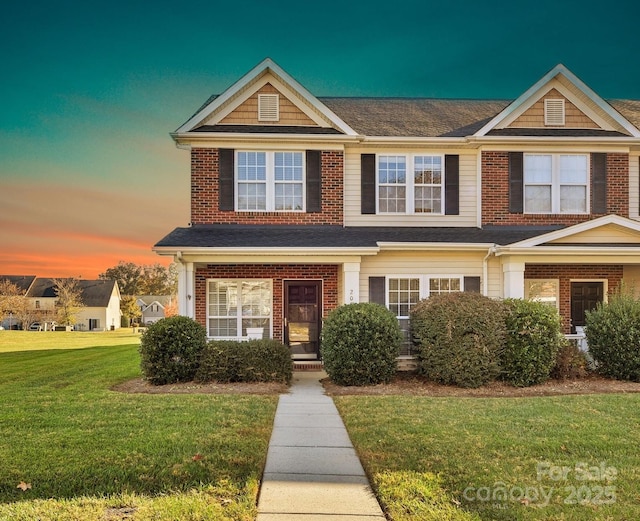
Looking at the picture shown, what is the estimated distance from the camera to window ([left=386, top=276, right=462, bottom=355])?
13391 mm

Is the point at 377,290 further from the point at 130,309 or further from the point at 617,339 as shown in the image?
the point at 130,309

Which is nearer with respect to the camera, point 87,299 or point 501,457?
point 501,457

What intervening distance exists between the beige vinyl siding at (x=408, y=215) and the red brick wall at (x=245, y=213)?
1.07 feet

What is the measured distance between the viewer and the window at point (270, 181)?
13742 mm

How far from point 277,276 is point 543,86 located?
9.18 meters

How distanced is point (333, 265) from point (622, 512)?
1005cm

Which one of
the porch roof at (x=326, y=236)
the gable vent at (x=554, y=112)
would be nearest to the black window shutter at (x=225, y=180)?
the porch roof at (x=326, y=236)

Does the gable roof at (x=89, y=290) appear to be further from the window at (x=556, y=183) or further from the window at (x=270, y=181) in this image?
the window at (x=556, y=183)

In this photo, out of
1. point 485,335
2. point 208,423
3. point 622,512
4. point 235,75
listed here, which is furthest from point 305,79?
point 622,512

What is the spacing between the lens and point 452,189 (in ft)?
47.1

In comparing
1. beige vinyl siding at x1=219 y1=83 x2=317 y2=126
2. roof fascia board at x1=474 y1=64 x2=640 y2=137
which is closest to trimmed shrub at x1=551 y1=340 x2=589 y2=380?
roof fascia board at x1=474 y1=64 x2=640 y2=137

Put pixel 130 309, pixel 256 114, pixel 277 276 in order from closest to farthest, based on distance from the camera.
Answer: pixel 277 276 < pixel 256 114 < pixel 130 309

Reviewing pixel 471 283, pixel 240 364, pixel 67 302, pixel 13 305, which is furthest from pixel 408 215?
pixel 67 302

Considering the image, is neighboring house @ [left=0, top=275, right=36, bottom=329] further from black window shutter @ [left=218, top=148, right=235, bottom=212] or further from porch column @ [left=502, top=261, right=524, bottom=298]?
porch column @ [left=502, top=261, right=524, bottom=298]
